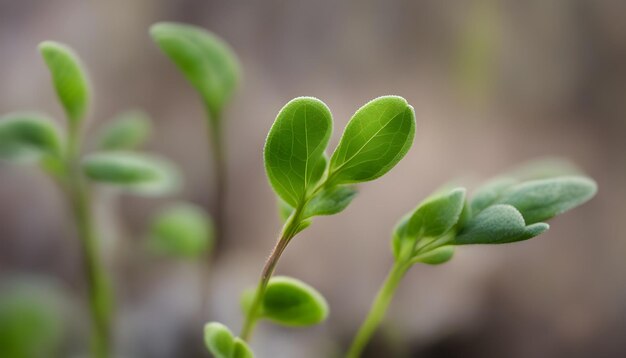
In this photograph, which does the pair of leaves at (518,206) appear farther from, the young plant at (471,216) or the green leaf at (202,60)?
the green leaf at (202,60)

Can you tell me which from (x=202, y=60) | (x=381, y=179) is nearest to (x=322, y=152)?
(x=202, y=60)

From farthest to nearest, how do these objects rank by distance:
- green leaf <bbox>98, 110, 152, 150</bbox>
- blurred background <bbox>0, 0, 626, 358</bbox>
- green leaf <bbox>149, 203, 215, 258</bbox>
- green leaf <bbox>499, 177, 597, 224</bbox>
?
blurred background <bbox>0, 0, 626, 358</bbox>, green leaf <bbox>149, 203, 215, 258</bbox>, green leaf <bbox>98, 110, 152, 150</bbox>, green leaf <bbox>499, 177, 597, 224</bbox>

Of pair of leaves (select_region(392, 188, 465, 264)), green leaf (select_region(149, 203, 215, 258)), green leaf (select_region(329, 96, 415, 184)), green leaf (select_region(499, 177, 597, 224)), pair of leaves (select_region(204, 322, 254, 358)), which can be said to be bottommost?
green leaf (select_region(149, 203, 215, 258))

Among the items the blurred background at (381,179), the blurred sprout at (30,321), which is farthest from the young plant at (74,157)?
the blurred background at (381,179)

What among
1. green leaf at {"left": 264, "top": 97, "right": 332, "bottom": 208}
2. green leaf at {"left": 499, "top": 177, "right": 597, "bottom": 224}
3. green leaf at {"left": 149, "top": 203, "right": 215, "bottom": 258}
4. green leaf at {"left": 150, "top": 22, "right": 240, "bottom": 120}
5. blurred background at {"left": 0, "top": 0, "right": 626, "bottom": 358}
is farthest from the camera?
blurred background at {"left": 0, "top": 0, "right": 626, "bottom": 358}

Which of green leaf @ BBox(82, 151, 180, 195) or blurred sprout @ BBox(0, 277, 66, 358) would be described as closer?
green leaf @ BBox(82, 151, 180, 195)

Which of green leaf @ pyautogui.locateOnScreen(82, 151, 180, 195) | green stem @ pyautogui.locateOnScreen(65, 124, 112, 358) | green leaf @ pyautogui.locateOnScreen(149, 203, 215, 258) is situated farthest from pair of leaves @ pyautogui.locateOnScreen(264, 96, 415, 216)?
green leaf @ pyautogui.locateOnScreen(149, 203, 215, 258)

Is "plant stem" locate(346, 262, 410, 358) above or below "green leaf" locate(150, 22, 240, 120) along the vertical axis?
below

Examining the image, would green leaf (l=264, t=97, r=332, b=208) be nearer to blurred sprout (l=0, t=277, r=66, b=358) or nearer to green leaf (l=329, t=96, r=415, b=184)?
green leaf (l=329, t=96, r=415, b=184)
